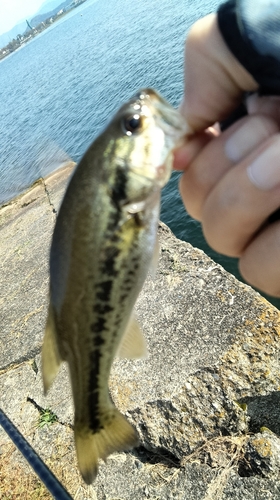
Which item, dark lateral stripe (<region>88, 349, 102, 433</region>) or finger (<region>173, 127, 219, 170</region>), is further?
finger (<region>173, 127, 219, 170</region>)

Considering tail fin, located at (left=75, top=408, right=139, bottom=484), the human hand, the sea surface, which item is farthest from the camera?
the sea surface

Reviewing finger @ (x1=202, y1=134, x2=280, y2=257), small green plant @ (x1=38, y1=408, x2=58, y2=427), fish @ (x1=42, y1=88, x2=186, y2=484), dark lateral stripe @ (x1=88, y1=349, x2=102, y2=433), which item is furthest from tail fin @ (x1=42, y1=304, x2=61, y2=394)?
small green plant @ (x1=38, y1=408, x2=58, y2=427)

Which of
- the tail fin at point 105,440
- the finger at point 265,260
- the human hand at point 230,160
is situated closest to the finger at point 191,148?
the human hand at point 230,160

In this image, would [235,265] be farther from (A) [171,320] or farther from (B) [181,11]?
(B) [181,11]

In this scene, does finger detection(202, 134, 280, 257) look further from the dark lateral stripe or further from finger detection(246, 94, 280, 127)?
the dark lateral stripe

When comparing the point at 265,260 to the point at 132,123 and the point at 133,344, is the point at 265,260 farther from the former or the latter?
the point at 132,123

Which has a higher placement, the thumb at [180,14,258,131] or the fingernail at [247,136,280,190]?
the thumb at [180,14,258,131]
